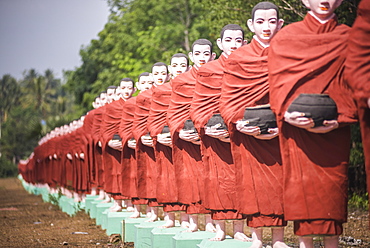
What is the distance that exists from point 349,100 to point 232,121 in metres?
1.35

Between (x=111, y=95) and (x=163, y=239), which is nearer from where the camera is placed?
(x=163, y=239)

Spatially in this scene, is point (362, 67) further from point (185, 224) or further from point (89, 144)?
point (89, 144)

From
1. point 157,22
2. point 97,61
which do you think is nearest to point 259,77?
point 157,22

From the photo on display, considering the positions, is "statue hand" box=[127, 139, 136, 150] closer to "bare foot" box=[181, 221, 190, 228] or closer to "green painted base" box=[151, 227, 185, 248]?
"bare foot" box=[181, 221, 190, 228]

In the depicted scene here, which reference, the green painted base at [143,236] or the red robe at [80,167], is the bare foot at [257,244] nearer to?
the green painted base at [143,236]

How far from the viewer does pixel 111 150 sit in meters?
12.8

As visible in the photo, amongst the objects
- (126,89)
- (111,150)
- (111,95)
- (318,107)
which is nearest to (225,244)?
(318,107)

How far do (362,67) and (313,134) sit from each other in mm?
868

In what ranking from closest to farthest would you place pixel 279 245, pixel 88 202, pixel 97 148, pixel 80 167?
pixel 279 245
pixel 97 148
pixel 88 202
pixel 80 167

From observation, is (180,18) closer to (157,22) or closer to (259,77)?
(157,22)

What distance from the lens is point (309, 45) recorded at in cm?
518

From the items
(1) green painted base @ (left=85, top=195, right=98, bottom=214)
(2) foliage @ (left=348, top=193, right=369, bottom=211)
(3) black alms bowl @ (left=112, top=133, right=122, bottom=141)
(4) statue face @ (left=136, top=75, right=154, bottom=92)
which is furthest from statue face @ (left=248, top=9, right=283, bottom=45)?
(1) green painted base @ (left=85, top=195, right=98, bottom=214)

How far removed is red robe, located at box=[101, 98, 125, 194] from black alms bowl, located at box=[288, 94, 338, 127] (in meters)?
Result: 7.49

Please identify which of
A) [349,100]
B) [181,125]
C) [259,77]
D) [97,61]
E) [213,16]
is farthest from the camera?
[97,61]
